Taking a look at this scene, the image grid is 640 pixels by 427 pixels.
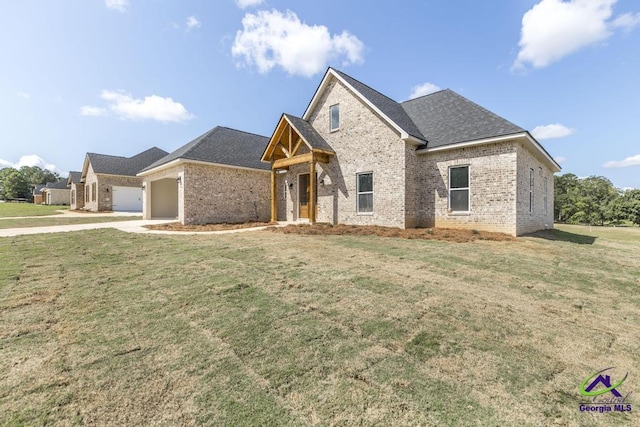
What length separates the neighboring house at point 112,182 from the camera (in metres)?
28.0

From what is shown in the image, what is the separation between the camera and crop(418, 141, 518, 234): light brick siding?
10.2m

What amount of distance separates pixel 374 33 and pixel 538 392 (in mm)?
15600

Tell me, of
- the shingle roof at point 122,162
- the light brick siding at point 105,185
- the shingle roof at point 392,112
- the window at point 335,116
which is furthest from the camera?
the shingle roof at point 122,162

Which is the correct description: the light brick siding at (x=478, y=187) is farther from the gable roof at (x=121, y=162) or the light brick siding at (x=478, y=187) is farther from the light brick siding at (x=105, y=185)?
the gable roof at (x=121, y=162)

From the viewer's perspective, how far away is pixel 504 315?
362 cm

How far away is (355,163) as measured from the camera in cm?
1334

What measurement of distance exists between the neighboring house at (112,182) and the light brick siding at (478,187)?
30.3 metres

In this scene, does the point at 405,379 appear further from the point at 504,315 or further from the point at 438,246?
the point at 438,246

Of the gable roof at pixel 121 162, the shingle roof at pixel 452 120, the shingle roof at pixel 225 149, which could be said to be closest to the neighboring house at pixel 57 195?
the gable roof at pixel 121 162

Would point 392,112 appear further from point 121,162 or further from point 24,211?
point 24,211

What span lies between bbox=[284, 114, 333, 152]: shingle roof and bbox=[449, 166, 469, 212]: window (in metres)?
5.89

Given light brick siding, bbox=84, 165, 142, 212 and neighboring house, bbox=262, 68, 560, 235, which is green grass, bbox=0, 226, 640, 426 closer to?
neighboring house, bbox=262, 68, 560, 235

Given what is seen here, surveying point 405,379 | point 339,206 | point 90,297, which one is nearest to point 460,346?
point 405,379

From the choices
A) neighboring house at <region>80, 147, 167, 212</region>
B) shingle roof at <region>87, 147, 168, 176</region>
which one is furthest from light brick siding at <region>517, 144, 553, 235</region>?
shingle roof at <region>87, 147, 168, 176</region>
